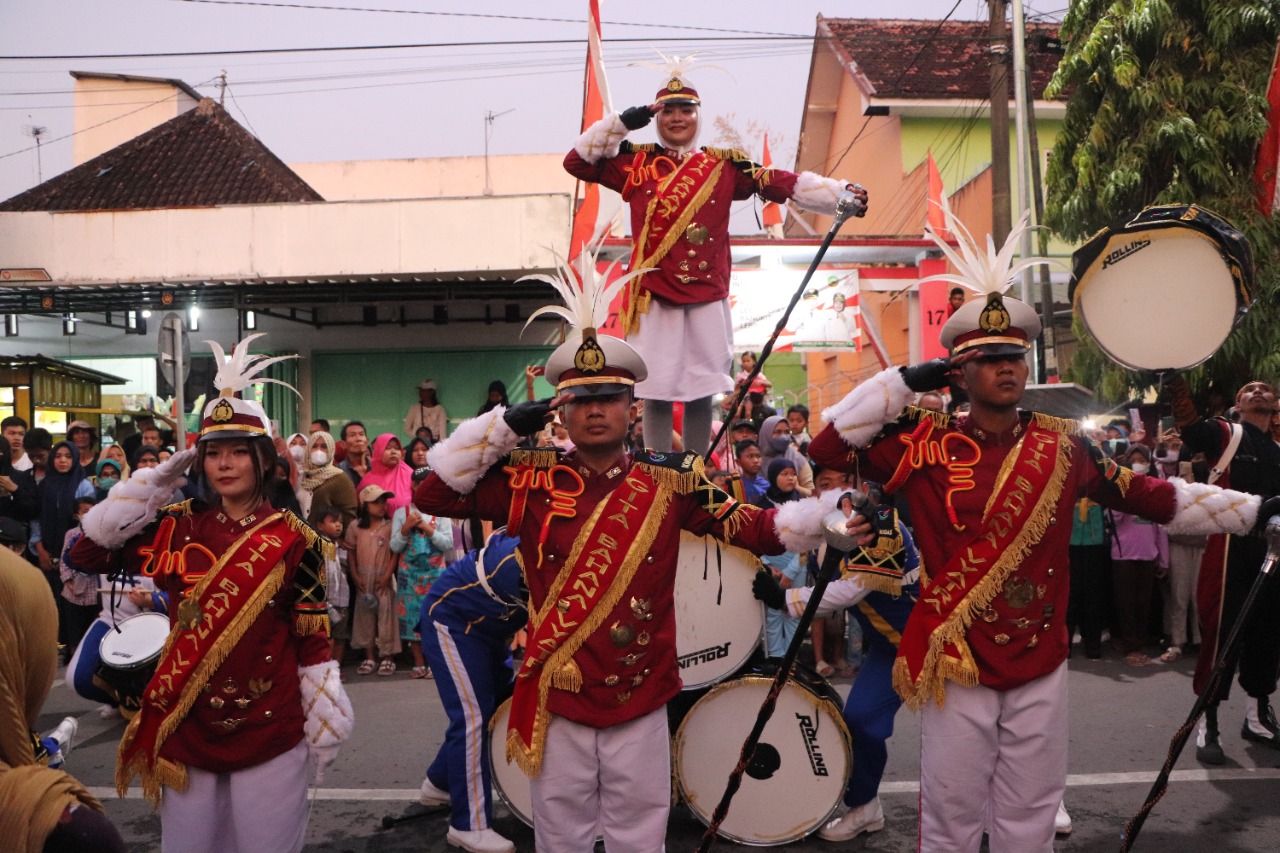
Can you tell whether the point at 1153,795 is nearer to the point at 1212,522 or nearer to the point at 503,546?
the point at 1212,522

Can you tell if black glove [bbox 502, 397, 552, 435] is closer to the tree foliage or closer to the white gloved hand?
the white gloved hand

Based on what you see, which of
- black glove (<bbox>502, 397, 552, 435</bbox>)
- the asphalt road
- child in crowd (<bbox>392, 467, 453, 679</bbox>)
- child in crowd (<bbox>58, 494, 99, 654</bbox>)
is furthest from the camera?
child in crowd (<bbox>58, 494, 99, 654</bbox>)

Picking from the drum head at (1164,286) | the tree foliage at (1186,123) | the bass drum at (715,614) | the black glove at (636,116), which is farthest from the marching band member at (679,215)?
the tree foliage at (1186,123)

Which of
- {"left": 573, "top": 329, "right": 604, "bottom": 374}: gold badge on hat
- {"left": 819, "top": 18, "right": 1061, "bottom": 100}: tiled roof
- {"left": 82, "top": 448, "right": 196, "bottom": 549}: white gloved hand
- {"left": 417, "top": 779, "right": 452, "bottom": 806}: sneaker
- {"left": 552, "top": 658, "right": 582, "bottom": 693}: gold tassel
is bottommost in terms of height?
{"left": 417, "top": 779, "right": 452, "bottom": 806}: sneaker

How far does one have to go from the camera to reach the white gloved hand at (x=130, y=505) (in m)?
3.94

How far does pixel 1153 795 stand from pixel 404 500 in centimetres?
712

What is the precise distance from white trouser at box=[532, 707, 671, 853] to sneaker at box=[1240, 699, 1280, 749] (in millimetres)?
4618

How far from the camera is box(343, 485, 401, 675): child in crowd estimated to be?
966cm

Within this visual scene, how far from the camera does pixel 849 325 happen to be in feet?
51.2

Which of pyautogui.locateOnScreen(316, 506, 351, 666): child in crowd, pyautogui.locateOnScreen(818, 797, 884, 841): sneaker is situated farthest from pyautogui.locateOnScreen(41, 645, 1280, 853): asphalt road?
pyautogui.locateOnScreen(316, 506, 351, 666): child in crowd

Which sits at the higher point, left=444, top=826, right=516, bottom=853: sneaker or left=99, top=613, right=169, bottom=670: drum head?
left=99, top=613, right=169, bottom=670: drum head

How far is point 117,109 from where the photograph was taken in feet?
92.7

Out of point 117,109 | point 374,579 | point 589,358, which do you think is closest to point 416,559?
point 374,579

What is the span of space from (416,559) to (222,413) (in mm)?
5650
